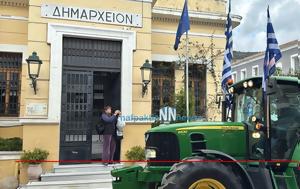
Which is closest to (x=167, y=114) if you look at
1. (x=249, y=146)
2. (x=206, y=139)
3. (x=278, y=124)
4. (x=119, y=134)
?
(x=119, y=134)

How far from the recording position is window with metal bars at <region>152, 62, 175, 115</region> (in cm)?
1310

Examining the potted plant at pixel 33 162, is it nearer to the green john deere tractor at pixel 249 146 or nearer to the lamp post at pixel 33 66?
the lamp post at pixel 33 66

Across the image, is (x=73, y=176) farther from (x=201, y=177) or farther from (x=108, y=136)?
(x=201, y=177)

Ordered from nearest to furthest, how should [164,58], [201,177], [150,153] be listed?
[201,177] → [150,153] → [164,58]

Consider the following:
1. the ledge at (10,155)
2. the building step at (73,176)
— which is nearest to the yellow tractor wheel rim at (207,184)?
the building step at (73,176)

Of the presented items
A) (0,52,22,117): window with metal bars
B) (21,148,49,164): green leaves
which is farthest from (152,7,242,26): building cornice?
(21,148,49,164): green leaves

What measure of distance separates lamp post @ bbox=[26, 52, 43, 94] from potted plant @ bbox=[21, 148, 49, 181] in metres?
1.76

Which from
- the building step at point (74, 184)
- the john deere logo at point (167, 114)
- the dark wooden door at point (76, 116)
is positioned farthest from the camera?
the dark wooden door at point (76, 116)

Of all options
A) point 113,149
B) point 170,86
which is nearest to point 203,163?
point 113,149

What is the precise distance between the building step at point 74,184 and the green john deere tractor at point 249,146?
12.1 feet

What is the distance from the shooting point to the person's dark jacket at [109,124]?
10484 millimetres

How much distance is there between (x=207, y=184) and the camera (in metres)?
5.28

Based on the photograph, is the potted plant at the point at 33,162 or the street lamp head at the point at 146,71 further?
the street lamp head at the point at 146,71

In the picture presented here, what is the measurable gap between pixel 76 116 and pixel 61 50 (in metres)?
1.95
